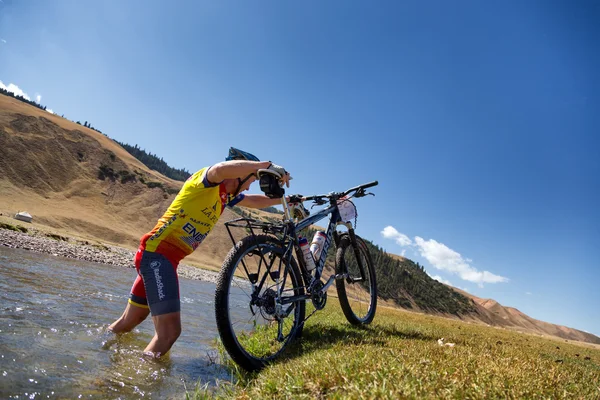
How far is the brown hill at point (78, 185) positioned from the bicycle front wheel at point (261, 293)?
64178 millimetres

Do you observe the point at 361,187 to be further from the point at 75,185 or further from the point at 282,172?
the point at 75,185

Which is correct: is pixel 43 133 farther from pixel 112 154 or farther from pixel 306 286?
pixel 306 286

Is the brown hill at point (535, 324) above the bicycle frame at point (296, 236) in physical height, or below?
below

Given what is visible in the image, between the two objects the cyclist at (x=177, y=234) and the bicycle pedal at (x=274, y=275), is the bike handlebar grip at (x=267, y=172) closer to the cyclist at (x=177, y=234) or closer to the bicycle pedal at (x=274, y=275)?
the cyclist at (x=177, y=234)

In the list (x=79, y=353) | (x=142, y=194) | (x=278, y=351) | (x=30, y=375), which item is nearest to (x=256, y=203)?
(x=278, y=351)

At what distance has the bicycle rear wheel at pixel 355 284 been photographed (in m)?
5.77

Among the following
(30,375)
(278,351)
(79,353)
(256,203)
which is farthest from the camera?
(256,203)

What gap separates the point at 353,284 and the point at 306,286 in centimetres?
184

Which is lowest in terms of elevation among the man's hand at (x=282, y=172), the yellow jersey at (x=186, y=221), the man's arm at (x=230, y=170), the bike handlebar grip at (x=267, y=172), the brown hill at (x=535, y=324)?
the brown hill at (x=535, y=324)

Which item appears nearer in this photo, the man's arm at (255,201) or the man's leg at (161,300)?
the man's leg at (161,300)

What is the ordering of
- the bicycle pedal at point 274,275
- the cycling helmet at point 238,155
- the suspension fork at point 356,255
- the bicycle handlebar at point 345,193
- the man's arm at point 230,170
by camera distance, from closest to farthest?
1. the man's arm at point 230,170
2. the bicycle pedal at point 274,275
3. the cycling helmet at point 238,155
4. the bicycle handlebar at point 345,193
5. the suspension fork at point 356,255

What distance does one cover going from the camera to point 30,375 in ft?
8.30

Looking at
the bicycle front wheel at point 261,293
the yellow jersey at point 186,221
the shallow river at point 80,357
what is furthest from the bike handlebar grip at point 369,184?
the shallow river at point 80,357

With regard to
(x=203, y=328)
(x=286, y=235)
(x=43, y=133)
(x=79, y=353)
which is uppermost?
(x=43, y=133)
